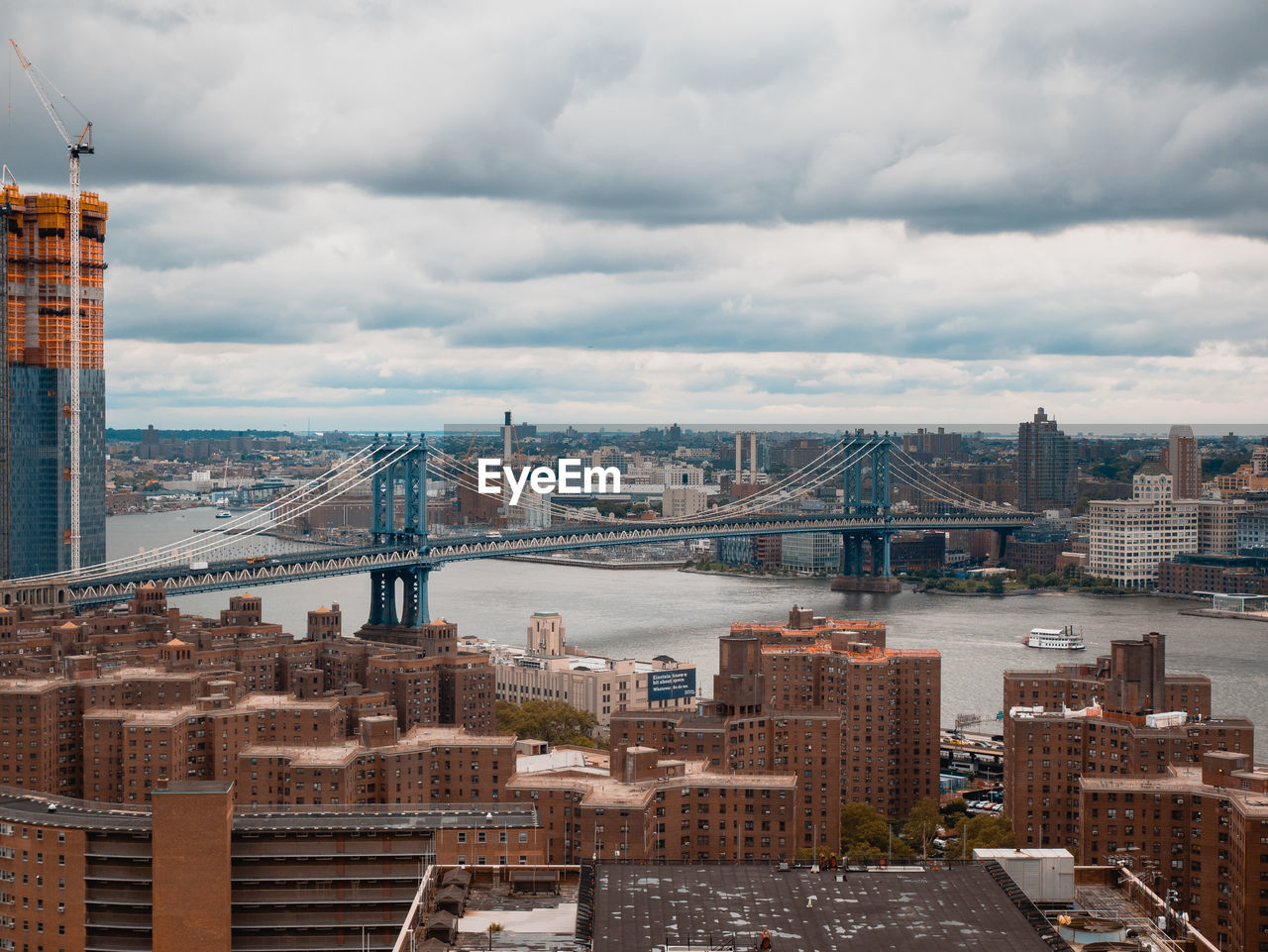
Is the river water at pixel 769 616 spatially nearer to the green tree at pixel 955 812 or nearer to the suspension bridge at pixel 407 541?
the suspension bridge at pixel 407 541

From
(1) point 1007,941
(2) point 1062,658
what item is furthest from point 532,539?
(1) point 1007,941

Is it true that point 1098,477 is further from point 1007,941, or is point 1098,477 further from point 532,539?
point 1007,941

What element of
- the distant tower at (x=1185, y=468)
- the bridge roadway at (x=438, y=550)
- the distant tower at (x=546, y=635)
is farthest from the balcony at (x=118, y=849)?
the distant tower at (x=1185, y=468)

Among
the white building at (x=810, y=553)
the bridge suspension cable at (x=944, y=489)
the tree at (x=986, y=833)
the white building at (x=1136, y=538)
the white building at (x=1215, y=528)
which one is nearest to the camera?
the tree at (x=986, y=833)

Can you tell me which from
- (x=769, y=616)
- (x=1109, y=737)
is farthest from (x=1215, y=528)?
A: (x=1109, y=737)

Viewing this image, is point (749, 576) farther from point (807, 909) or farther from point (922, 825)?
point (807, 909)

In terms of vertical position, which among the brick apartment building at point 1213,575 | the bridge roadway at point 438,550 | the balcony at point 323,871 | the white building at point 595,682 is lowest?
the white building at point 595,682

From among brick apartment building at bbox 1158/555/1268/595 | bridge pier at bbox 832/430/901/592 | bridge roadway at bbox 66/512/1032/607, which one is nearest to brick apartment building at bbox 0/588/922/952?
bridge roadway at bbox 66/512/1032/607
